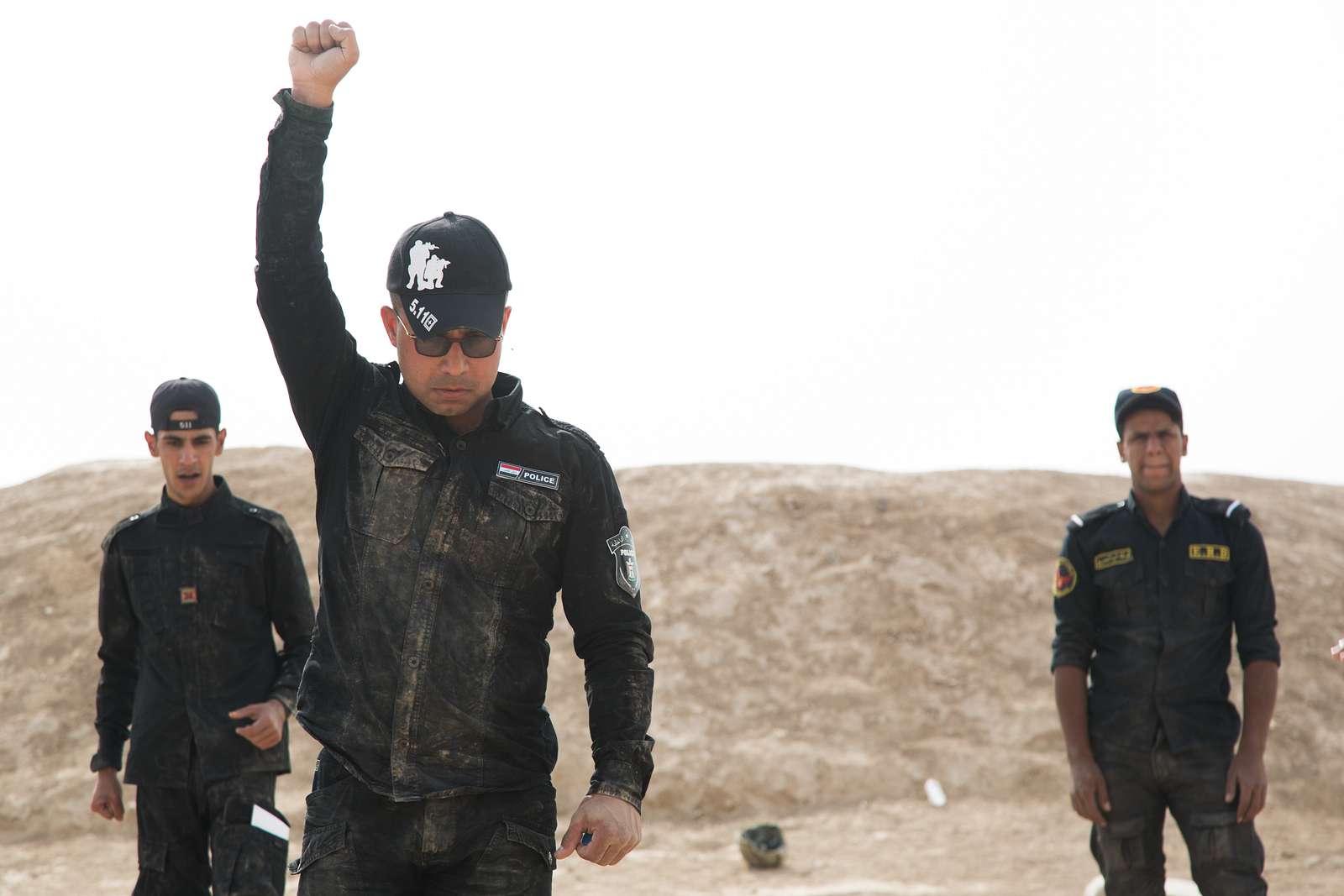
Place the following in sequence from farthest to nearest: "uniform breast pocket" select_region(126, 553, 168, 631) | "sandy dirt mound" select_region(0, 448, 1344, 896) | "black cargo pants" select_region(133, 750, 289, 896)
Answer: "sandy dirt mound" select_region(0, 448, 1344, 896) < "uniform breast pocket" select_region(126, 553, 168, 631) < "black cargo pants" select_region(133, 750, 289, 896)

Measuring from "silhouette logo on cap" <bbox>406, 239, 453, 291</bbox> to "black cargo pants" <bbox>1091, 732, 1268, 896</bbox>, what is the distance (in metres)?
3.65

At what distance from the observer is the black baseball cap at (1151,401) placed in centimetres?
541

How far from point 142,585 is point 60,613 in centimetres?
863

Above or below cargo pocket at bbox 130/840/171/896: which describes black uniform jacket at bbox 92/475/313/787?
above

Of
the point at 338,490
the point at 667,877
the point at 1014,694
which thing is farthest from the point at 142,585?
the point at 1014,694

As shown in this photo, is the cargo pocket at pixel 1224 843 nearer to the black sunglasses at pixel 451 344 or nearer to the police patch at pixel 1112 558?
the police patch at pixel 1112 558

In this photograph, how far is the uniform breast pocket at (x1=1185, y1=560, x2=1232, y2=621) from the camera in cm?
534

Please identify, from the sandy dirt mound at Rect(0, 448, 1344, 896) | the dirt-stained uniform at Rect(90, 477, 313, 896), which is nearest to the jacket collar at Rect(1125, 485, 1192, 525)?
the dirt-stained uniform at Rect(90, 477, 313, 896)

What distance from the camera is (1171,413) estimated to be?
17.8 ft

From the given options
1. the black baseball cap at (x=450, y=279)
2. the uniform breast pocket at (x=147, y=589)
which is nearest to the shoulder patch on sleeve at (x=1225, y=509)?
the black baseball cap at (x=450, y=279)

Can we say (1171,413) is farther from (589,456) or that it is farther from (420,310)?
(420,310)

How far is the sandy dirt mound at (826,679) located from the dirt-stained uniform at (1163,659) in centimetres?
347

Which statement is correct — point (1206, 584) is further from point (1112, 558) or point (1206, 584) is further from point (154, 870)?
point (154, 870)

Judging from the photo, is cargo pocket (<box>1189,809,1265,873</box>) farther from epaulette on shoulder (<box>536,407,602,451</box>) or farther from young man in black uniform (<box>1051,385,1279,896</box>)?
epaulette on shoulder (<box>536,407,602,451</box>)
